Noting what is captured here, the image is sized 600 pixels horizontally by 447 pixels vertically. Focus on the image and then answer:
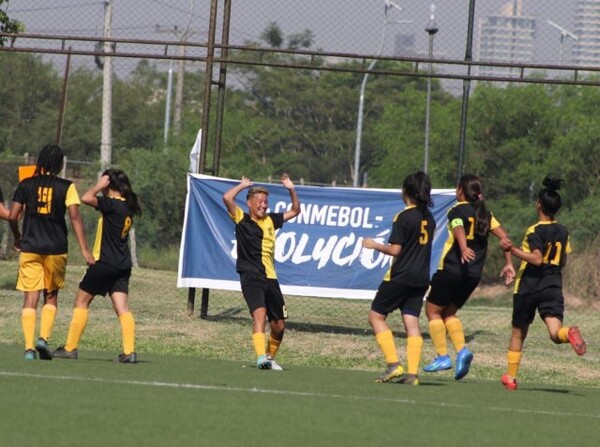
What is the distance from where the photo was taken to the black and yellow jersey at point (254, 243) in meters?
12.7

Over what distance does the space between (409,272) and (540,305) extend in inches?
45.9

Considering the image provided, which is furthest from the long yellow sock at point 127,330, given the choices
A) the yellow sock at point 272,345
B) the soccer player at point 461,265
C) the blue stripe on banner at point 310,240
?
the blue stripe on banner at point 310,240

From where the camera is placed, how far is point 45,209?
12414 mm

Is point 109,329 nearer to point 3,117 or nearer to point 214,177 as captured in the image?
point 214,177

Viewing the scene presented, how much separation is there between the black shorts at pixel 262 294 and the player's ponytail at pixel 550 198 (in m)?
2.59

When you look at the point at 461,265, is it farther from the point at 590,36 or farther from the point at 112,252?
the point at 590,36

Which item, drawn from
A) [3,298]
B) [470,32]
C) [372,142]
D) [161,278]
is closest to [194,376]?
[470,32]

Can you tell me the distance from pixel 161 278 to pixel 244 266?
1558 cm

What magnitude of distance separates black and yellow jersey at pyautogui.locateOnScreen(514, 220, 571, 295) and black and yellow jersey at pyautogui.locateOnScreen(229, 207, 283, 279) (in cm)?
232

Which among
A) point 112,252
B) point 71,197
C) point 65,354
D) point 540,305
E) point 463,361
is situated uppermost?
point 71,197

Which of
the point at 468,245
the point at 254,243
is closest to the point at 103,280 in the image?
the point at 254,243

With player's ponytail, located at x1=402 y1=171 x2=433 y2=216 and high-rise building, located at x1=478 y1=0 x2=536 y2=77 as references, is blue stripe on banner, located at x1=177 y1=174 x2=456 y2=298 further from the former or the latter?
player's ponytail, located at x1=402 y1=171 x2=433 y2=216

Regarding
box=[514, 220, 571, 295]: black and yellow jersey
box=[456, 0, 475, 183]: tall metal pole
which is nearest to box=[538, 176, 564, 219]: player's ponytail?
box=[514, 220, 571, 295]: black and yellow jersey

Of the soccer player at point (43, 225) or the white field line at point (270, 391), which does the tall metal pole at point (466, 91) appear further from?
the white field line at point (270, 391)
